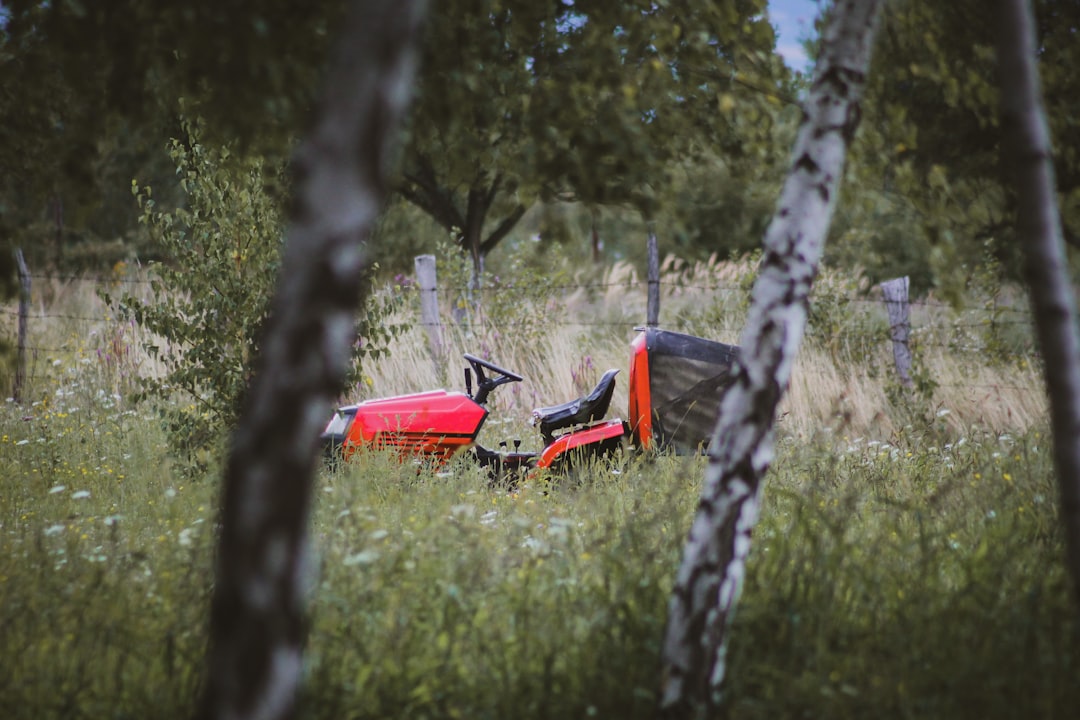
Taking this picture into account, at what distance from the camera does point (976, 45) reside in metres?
3.02

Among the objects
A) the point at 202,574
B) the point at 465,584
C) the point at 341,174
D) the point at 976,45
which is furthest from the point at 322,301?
the point at 976,45

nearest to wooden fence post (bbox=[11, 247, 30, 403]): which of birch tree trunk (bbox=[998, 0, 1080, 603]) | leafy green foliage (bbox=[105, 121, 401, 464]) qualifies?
leafy green foliage (bbox=[105, 121, 401, 464])

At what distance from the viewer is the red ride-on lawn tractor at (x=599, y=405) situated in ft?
17.3

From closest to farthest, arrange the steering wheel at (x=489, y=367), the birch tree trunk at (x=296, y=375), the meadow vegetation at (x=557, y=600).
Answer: the birch tree trunk at (x=296, y=375) → the meadow vegetation at (x=557, y=600) → the steering wheel at (x=489, y=367)

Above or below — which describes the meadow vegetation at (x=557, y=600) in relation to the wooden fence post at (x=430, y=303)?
below

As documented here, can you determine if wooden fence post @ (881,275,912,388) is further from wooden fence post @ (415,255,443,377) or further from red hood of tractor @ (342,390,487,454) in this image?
red hood of tractor @ (342,390,487,454)

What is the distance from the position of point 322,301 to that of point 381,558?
1532 millimetres

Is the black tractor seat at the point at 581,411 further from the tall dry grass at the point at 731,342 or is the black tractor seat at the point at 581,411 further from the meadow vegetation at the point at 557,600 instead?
the tall dry grass at the point at 731,342

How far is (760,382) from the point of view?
2309 mm

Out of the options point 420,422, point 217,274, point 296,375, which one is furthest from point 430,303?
point 296,375

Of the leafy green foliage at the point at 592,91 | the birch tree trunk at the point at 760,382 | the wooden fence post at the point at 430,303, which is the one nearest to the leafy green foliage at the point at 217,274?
the leafy green foliage at the point at 592,91

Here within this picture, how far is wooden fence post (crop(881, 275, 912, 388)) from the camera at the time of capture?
819 centimetres

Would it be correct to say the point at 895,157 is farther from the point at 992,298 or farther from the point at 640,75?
the point at 992,298

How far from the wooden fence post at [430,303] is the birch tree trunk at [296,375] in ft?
22.7
